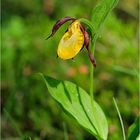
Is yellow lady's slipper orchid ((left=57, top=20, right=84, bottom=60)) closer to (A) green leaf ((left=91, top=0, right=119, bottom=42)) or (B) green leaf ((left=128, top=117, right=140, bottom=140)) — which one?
(A) green leaf ((left=91, top=0, right=119, bottom=42))

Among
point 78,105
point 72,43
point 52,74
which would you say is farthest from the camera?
point 52,74

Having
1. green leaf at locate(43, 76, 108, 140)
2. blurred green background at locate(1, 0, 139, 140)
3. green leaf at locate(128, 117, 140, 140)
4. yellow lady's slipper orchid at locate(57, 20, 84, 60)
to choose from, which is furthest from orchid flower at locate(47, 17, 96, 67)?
blurred green background at locate(1, 0, 139, 140)

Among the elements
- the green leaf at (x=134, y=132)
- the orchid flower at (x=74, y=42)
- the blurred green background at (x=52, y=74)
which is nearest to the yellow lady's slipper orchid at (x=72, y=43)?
the orchid flower at (x=74, y=42)

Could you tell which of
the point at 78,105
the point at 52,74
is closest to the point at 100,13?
the point at 78,105

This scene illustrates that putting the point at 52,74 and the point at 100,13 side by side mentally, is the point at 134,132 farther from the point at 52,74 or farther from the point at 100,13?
the point at 52,74

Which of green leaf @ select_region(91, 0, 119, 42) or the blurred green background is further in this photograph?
the blurred green background

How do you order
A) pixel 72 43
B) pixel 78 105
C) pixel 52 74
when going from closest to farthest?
1. pixel 72 43
2. pixel 78 105
3. pixel 52 74
